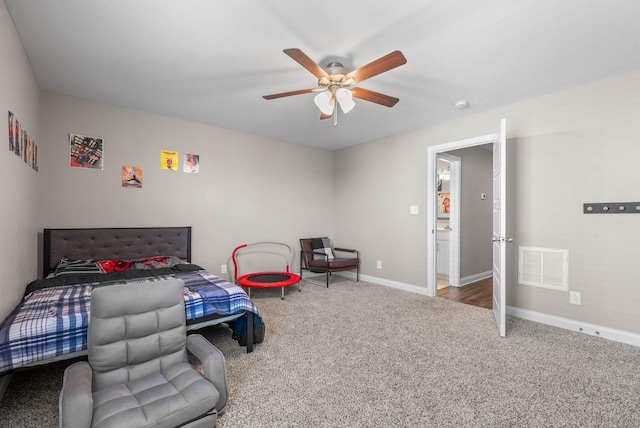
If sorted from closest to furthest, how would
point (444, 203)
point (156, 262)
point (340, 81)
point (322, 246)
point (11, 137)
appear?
point (11, 137) < point (340, 81) < point (156, 262) < point (322, 246) < point (444, 203)

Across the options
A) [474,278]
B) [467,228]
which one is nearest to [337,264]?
[467,228]

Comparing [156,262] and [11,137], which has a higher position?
[11,137]

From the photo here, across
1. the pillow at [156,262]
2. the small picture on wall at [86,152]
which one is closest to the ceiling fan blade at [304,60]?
the pillow at [156,262]

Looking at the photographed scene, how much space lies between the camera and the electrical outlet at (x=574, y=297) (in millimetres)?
3084

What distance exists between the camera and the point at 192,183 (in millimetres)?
4328

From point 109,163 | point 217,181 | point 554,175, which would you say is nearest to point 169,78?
point 109,163

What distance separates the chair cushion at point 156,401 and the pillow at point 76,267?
2012 millimetres

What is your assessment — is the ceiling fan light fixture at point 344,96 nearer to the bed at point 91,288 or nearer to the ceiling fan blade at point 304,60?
the ceiling fan blade at point 304,60

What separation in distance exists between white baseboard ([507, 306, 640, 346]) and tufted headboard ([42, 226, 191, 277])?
14.1 feet

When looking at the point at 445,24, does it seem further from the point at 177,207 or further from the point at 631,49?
the point at 177,207

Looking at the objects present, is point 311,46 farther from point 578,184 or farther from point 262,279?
point 262,279

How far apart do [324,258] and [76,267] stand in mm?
3344

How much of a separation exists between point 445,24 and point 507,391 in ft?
8.47

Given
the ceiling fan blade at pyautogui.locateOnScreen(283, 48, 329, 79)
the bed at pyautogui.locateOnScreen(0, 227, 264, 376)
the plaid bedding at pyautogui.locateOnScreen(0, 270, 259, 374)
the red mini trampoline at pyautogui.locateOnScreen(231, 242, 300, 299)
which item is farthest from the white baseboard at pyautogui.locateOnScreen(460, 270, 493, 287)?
the ceiling fan blade at pyautogui.locateOnScreen(283, 48, 329, 79)
